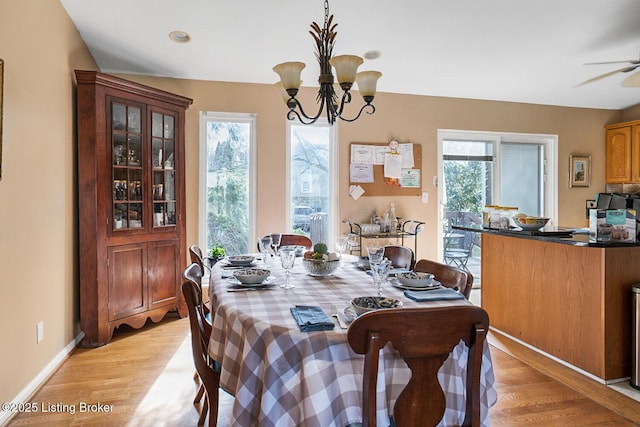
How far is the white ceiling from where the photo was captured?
9.77 ft

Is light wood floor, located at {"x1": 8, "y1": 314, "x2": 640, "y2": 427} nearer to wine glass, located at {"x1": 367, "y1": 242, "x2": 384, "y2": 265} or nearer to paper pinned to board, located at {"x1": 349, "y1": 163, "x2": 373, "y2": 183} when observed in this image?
wine glass, located at {"x1": 367, "y1": 242, "x2": 384, "y2": 265}

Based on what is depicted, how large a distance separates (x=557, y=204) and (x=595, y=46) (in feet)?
7.38

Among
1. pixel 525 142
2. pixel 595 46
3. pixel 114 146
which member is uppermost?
pixel 595 46

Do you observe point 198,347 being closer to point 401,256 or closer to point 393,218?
point 401,256

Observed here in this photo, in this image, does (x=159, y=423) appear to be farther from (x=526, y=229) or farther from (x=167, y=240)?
(x=526, y=229)

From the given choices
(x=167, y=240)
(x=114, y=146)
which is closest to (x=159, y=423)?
(x=167, y=240)

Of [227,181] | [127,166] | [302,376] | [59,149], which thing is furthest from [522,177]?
[59,149]

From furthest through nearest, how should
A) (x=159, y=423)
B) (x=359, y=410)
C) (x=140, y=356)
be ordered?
(x=140, y=356), (x=159, y=423), (x=359, y=410)

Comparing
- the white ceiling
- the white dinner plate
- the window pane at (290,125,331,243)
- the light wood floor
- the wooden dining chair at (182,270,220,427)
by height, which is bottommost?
the light wood floor

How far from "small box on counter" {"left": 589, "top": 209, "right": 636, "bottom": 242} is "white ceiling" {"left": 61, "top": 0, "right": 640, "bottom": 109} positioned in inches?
64.3

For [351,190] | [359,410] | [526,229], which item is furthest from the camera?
[351,190]

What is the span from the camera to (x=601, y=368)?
2463 mm

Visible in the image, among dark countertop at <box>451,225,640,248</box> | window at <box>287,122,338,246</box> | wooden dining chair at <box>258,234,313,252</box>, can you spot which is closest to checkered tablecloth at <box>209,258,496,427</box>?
dark countertop at <box>451,225,640,248</box>

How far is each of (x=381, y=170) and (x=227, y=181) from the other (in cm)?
176
